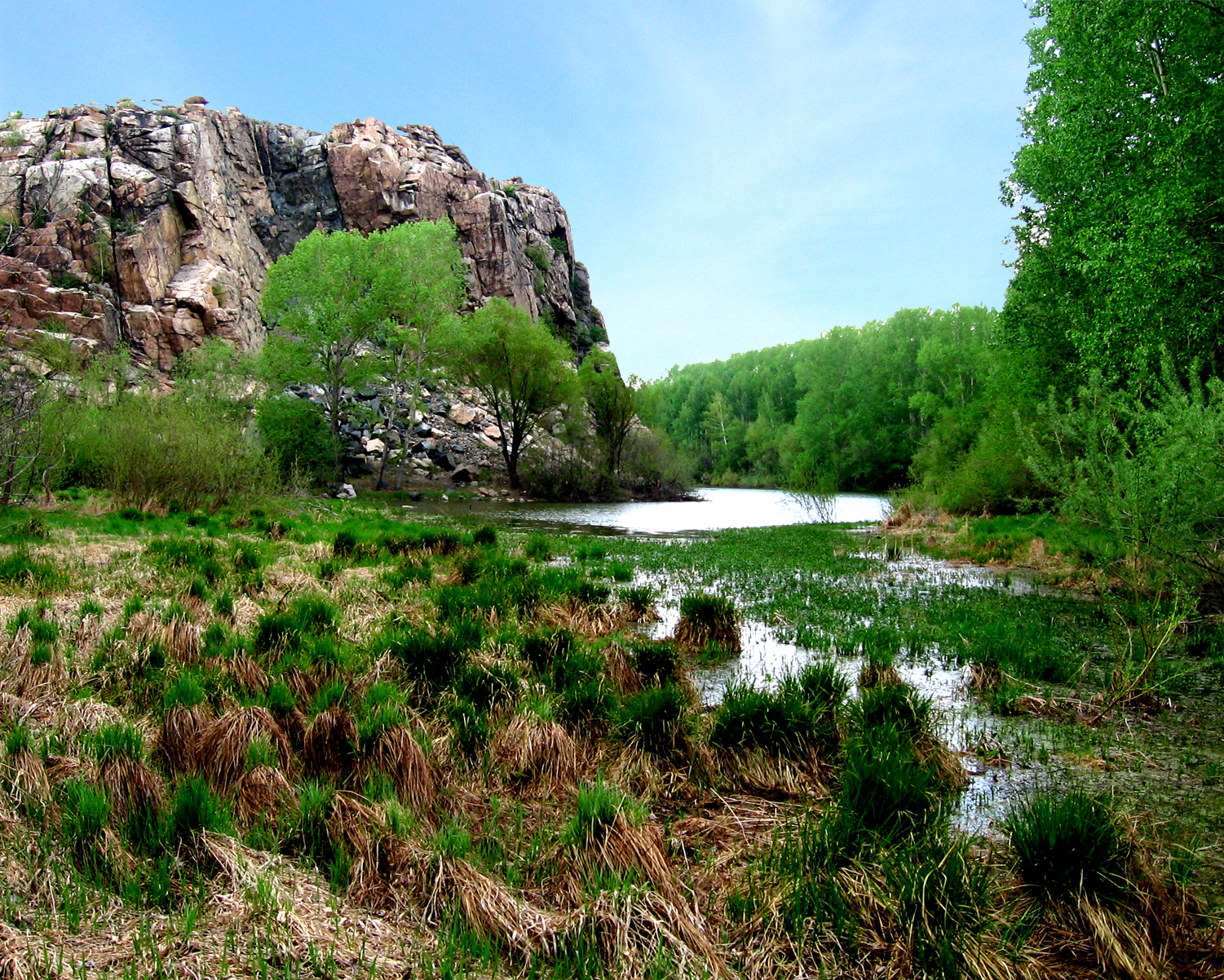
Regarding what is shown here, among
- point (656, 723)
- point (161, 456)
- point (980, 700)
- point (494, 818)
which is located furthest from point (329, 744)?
point (161, 456)

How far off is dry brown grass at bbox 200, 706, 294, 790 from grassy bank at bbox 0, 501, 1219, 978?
18 millimetres

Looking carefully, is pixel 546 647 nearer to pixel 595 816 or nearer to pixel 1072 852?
pixel 595 816

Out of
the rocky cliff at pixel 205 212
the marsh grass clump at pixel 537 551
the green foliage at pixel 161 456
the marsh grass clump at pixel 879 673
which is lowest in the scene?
the marsh grass clump at pixel 879 673

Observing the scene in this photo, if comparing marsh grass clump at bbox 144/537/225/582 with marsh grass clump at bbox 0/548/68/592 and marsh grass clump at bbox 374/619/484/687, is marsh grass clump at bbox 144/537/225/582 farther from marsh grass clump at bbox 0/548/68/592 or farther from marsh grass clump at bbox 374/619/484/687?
marsh grass clump at bbox 374/619/484/687

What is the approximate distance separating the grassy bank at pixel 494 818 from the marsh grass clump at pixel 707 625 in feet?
1.25

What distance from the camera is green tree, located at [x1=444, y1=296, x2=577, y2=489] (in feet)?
145

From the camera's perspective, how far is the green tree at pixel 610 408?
49938mm

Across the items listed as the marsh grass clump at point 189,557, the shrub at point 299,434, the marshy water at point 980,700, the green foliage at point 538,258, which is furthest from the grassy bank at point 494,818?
the green foliage at point 538,258

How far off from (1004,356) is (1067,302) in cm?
1118

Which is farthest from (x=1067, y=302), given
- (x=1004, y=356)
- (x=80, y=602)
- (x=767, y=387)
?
(x=767, y=387)

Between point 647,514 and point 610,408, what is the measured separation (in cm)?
1668

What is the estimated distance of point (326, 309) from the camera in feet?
120

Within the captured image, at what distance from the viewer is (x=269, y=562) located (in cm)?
1055

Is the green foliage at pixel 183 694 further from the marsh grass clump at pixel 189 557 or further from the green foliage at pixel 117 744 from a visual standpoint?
the marsh grass clump at pixel 189 557
